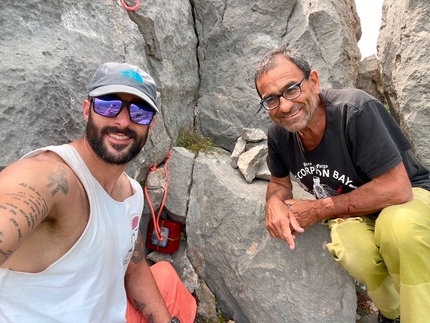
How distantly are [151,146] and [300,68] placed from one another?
6.26 ft

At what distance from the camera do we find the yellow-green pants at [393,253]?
8.41ft

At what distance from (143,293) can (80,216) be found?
117 cm

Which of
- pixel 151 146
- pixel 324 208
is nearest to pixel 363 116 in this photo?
pixel 324 208

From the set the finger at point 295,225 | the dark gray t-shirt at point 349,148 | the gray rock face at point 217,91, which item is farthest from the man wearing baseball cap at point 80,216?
the dark gray t-shirt at point 349,148

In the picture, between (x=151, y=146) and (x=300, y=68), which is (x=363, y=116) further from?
(x=151, y=146)

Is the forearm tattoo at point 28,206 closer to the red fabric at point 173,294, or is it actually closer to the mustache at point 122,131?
the mustache at point 122,131

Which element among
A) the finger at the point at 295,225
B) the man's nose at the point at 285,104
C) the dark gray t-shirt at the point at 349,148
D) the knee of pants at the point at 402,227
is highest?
the man's nose at the point at 285,104

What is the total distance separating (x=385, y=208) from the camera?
2965 millimetres

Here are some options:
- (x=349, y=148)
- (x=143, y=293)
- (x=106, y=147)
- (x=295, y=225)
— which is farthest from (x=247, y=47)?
(x=143, y=293)

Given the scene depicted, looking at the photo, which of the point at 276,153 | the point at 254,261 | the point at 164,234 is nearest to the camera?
the point at 276,153

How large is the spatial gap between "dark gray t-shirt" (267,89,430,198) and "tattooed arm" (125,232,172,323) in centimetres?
163

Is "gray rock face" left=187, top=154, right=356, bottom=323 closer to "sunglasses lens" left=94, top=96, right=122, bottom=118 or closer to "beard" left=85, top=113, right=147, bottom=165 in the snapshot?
"beard" left=85, top=113, right=147, bottom=165

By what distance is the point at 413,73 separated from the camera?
15.3ft

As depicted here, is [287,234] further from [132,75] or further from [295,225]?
[132,75]
